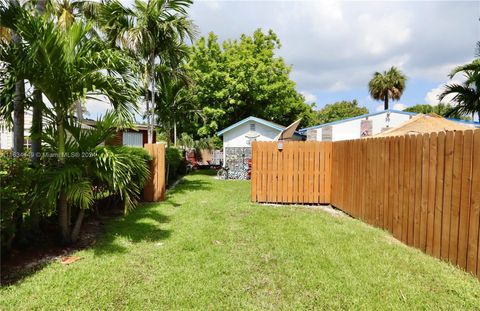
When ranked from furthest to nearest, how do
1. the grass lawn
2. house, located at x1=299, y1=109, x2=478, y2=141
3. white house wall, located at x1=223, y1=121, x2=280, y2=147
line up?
white house wall, located at x1=223, y1=121, x2=280, y2=147 → house, located at x1=299, y1=109, x2=478, y2=141 → the grass lawn

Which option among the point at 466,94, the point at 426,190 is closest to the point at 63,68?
the point at 426,190

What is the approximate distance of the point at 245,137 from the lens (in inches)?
635

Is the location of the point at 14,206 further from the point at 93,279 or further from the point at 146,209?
the point at 146,209

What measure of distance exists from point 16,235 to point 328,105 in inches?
2023

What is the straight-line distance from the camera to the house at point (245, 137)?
627 inches

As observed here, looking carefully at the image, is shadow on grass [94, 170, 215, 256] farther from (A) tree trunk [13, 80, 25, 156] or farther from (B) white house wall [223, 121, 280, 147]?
(B) white house wall [223, 121, 280, 147]

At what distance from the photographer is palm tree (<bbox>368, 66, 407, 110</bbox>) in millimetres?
31422

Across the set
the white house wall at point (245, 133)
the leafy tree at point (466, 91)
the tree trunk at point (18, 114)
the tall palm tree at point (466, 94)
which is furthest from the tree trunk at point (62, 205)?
the tall palm tree at point (466, 94)

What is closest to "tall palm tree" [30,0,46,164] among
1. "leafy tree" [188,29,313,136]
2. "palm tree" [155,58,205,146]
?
"palm tree" [155,58,205,146]

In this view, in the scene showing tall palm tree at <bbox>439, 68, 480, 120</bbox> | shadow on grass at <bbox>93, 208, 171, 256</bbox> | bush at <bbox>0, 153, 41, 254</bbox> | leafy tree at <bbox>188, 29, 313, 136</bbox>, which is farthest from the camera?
leafy tree at <bbox>188, 29, 313, 136</bbox>

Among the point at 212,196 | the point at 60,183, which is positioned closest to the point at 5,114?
the point at 60,183

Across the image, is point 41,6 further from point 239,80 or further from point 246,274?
point 239,80

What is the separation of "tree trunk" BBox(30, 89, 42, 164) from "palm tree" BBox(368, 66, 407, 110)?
34166 mm

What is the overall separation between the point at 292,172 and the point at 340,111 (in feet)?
140
